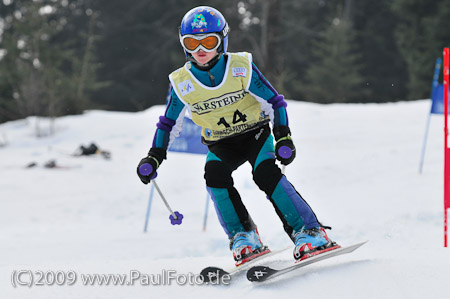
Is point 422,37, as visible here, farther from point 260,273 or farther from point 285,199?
point 260,273

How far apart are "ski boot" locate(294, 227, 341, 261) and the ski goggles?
1.22m

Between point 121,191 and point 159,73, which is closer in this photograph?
point 121,191

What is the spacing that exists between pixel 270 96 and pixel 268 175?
52 centimetres

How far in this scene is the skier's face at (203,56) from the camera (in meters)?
3.21

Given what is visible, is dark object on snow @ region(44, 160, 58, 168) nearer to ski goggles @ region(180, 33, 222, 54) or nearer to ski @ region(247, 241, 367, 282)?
ski goggles @ region(180, 33, 222, 54)

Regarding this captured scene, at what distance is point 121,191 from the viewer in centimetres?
823

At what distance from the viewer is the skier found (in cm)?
312

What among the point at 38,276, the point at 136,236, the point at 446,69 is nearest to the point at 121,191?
→ the point at 136,236

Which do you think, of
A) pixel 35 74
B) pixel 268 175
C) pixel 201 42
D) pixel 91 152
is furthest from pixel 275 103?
pixel 35 74

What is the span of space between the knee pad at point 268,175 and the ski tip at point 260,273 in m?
0.50

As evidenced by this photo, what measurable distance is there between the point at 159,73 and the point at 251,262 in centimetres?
2645

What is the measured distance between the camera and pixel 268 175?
3121 millimetres

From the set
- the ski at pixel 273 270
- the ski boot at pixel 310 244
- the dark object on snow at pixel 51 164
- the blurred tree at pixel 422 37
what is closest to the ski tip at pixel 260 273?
the ski at pixel 273 270

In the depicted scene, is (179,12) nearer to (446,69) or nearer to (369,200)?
(369,200)
